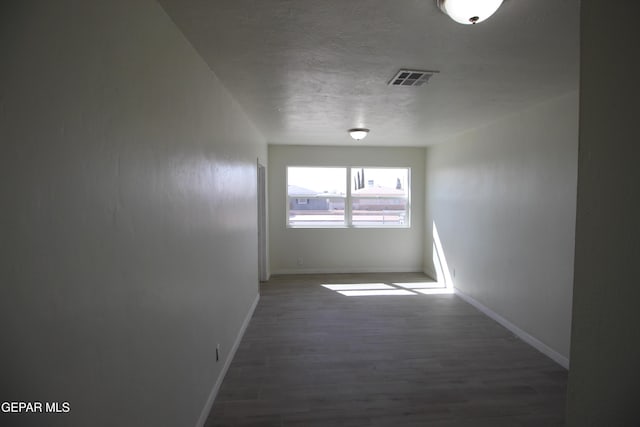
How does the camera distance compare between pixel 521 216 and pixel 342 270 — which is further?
pixel 342 270

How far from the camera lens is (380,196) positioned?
6551 mm

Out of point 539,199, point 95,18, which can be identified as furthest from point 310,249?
point 95,18

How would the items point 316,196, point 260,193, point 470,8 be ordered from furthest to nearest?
1. point 316,196
2. point 260,193
3. point 470,8

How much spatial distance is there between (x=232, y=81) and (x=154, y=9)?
3.69 ft

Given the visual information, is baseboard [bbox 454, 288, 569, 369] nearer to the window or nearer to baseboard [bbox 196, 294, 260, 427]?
the window

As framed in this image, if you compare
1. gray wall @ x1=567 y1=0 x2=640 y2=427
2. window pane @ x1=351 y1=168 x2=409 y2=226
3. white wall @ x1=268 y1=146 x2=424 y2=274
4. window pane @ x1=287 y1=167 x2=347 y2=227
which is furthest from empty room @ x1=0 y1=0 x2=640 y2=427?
window pane @ x1=351 y1=168 x2=409 y2=226

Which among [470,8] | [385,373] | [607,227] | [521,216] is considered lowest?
[385,373]

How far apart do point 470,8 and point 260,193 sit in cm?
463

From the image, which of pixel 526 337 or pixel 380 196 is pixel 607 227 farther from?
pixel 380 196

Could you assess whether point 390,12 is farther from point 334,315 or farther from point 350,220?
point 350,220

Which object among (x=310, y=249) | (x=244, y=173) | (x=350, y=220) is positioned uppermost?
(x=244, y=173)

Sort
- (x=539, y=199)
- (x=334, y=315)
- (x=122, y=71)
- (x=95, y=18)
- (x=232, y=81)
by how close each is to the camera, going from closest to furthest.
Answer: (x=95, y=18) → (x=122, y=71) → (x=232, y=81) → (x=539, y=199) → (x=334, y=315)

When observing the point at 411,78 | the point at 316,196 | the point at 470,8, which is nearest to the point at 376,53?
the point at 411,78

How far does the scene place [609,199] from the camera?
2.43ft
